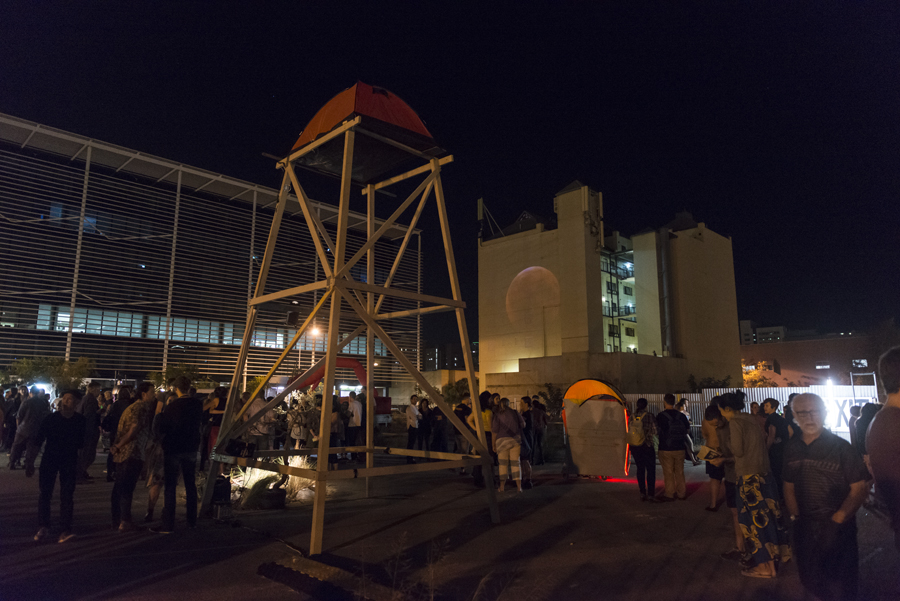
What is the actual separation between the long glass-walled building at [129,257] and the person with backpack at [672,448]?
2192 cm

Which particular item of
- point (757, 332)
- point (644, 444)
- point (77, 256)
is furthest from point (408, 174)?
point (757, 332)

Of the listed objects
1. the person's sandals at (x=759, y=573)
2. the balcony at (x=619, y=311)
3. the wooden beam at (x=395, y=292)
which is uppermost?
the balcony at (x=619, y=311)

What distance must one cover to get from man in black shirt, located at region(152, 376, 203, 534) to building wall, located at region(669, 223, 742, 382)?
4204cm

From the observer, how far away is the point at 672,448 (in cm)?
896

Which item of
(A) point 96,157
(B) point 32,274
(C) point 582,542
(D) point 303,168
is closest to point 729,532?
(C) point 582,542

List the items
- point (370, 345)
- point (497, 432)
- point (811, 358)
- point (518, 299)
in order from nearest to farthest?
point (370, 345)
point (497, 432)
point (518, 299)
point (811, 358)

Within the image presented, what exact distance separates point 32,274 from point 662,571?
117 feet

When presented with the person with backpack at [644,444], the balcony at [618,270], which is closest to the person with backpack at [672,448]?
the person with backpack at [644,444]

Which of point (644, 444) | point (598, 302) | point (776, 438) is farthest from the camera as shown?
point (598, 302)

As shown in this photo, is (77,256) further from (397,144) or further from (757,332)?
(757,332)

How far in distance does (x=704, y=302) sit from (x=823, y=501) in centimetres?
4735

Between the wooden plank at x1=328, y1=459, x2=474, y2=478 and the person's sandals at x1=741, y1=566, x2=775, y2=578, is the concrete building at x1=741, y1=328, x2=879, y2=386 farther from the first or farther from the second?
the wooden plank at x1=328, y1=459, x2=474, y2=478

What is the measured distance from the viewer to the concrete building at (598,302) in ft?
120

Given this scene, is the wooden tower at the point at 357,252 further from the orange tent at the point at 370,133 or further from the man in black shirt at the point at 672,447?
the man in black shirt at the point at 672,447
